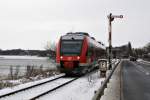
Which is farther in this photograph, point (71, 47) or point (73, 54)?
point (71, 47)

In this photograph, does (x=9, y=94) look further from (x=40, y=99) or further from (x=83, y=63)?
(x=83, y=63)

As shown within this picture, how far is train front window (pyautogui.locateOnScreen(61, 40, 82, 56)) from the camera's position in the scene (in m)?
30.5

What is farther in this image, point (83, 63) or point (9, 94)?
point (83, 63)

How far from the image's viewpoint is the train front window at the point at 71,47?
3047 cm

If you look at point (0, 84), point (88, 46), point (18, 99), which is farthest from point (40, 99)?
point (88, 46)

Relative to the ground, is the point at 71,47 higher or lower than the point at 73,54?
higher

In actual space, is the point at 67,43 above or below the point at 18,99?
above

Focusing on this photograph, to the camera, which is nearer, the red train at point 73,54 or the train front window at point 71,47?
the red train at point 73,54

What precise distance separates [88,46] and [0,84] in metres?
10.9

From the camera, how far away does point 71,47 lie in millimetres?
30703

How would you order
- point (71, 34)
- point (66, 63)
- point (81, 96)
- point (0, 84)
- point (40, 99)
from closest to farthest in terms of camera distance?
1. point (40, 99)
2. point (81, 96)
3. point (0, 84)
4. point (66, 63)
5. point (71, 34)

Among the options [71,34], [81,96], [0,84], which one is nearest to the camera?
[81,96]

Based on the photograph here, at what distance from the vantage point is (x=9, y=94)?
16844 millimetres

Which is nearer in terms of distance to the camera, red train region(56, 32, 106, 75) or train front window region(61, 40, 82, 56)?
red train region(56, 32, 106, 75)
